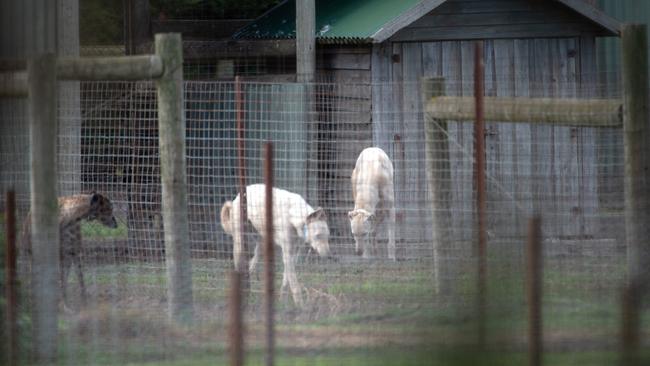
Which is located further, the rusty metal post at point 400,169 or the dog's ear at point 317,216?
the rusty metal post at point 400,169

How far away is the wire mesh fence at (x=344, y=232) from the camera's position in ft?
14.7

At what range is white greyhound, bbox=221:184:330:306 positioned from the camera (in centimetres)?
941

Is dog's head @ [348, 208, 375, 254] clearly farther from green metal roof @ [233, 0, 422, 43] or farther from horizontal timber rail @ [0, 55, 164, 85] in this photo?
horizontal timber rail @ [0, 55, 164, 85]

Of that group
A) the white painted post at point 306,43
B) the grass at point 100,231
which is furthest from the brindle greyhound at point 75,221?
the white painted post at point 306,43

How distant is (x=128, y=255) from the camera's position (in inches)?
383

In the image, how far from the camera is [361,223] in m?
11.1

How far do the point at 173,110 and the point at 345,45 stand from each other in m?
4.77

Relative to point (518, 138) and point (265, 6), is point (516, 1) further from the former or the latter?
point (265, 6)

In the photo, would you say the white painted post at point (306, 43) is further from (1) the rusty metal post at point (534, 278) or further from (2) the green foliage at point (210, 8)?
(1) the rusty metal post at point (534, 278)

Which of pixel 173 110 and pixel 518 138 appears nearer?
pixel 173 110

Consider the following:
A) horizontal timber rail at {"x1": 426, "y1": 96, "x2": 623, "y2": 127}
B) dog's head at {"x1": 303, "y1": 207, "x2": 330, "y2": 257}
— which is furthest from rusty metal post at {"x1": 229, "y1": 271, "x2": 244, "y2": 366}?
dog's head at {"x1": 303, "y1": 207, "x2": 330, "y2": 257}

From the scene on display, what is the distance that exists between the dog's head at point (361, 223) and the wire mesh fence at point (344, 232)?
0.06m

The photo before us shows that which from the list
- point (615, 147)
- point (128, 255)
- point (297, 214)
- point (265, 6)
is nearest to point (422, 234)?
point (297, 214)

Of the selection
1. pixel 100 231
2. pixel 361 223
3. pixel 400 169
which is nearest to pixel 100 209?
pixel 100 231
